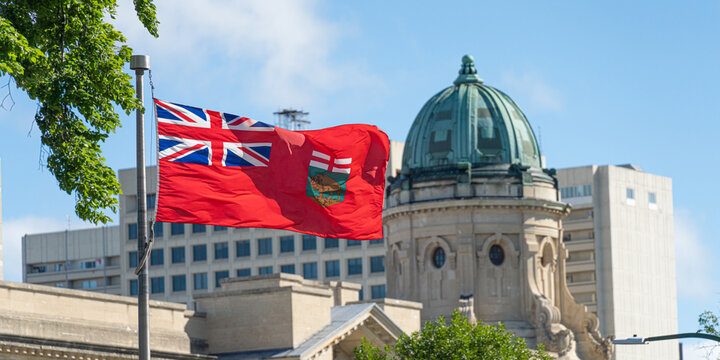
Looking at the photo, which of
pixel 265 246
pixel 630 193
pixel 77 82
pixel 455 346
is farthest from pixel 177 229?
pixel 77 82

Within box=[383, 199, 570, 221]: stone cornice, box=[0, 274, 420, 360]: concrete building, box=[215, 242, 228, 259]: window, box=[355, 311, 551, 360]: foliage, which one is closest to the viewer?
box=[0, 274, 420, 360]: concrete building

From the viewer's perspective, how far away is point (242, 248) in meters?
130

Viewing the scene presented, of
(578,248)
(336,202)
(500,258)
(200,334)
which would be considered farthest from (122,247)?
(336,202)

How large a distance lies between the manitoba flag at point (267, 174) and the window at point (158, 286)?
97.2 meters

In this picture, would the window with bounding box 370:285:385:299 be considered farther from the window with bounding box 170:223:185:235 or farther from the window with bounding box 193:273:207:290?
the window with bounding box 170:223:185:235

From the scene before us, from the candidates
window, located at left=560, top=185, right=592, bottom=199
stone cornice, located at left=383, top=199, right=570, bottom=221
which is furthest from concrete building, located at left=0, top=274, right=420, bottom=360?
window, located at left=560, top=185, right=592, bottom=199

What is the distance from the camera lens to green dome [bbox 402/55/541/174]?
297 ft

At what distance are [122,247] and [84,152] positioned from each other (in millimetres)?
111897

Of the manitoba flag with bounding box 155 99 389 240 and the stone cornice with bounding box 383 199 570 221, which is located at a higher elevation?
the stone cornice with bounding box 383 199 570 221

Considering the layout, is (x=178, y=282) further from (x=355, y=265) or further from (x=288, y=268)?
(x=355, y=265)

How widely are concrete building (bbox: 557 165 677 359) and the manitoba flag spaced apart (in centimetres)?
10944

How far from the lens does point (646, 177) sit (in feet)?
531

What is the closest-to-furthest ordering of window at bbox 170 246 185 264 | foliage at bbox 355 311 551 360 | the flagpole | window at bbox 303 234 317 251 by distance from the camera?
the flagpole, foliage at bbox 355 311 551 360, window at bbox 303 234 317 251, window at bbox 170 246 185 264

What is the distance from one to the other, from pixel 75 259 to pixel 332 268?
35.1 meters
